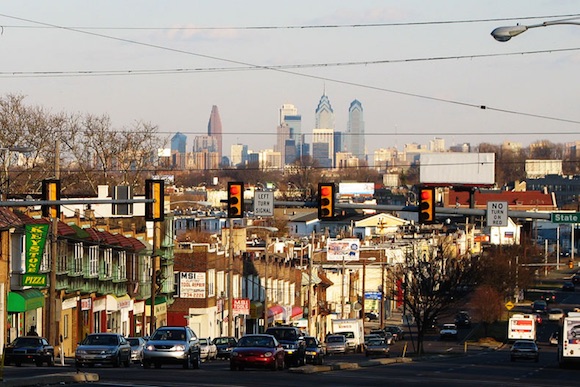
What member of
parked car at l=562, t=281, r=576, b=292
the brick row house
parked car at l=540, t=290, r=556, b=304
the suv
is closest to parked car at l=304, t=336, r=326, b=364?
the suv

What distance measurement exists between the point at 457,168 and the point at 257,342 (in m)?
76.1

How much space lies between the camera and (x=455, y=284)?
10262 cm

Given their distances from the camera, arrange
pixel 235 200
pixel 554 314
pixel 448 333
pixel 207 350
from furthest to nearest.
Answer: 1. pixel 554 314
2. pixel 448 333
3. pixel 207 350
4. pixel 235 200

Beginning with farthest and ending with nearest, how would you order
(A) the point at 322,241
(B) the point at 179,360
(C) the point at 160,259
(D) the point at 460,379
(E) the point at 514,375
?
(A) the point at 322,241, (C) the point at 160,259, (E) the point at 514,375, (B) the point at 179,360, (D) the point at 460,379

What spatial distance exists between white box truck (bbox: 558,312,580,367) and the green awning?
27165mm

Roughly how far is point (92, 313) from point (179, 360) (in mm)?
32449

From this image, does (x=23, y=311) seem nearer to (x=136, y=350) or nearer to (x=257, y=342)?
(x=136, y=350)

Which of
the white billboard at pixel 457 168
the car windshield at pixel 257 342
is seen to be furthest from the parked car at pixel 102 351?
the white billboard at pixel 457 168

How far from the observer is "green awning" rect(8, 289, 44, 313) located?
67375 millimetres

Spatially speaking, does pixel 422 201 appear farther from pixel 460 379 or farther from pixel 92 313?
pixel 92 313

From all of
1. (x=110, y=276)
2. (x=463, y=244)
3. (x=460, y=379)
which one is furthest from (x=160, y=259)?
(x=463, y=244)

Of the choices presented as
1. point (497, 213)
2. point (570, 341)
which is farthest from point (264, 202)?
point (570, 341)

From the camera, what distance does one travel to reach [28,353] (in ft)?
178

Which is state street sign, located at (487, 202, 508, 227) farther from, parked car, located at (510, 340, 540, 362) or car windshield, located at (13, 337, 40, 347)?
parked car, located at (510, 340, 540, 362)
